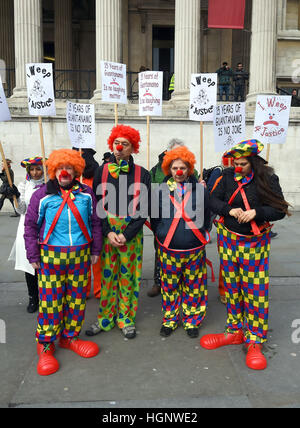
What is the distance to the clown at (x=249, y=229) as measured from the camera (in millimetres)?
3305

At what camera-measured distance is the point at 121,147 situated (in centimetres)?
363

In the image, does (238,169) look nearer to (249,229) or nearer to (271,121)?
(249,229)

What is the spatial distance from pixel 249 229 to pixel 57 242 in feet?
5.44

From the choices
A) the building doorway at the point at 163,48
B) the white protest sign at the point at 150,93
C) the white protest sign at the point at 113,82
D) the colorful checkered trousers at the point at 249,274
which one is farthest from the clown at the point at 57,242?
the building doorway at the point at 163,48

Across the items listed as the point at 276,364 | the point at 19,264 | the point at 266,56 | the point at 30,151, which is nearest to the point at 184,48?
the point at 266,56

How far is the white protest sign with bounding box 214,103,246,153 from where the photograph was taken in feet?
16.8

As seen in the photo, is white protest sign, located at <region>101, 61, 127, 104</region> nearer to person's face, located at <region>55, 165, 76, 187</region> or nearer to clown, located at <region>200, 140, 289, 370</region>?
person's face, located at <region>55, 165, 76, 187</region>

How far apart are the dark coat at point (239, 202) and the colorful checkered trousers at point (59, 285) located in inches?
49.6

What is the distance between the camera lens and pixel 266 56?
12922 mm

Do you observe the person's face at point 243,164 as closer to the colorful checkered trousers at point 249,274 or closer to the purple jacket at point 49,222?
the colorful checkered trousers at point 249,274

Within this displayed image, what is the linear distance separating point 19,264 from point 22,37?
10448 mm

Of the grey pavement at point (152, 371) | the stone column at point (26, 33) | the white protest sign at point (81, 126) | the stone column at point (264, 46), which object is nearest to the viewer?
the grey pavement at point (152, 371)

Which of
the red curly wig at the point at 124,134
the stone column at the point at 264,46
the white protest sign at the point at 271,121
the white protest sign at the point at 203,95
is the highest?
the stone column at the point at 264,46

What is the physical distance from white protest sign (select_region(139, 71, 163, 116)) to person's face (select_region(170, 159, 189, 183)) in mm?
3348
